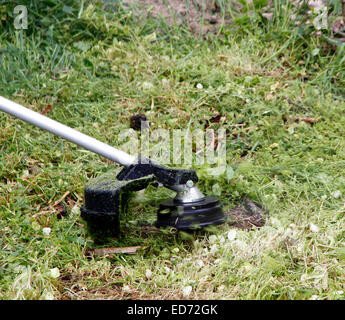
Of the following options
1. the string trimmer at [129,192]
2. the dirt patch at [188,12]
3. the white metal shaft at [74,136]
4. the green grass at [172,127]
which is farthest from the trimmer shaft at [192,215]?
the dirt patch at [188,12]

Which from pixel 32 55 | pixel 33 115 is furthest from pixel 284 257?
pixel 32 55

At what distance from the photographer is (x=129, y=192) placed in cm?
220

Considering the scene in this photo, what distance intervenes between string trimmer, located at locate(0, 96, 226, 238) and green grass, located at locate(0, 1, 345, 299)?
12 centimetres

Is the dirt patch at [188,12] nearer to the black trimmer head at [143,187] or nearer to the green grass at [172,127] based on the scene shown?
the green grass at [172,127]

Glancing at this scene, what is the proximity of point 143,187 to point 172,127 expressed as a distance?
3.25ft

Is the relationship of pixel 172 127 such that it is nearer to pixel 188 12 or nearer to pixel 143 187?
pixel 143 187

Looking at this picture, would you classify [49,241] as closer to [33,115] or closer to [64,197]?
[64,197]

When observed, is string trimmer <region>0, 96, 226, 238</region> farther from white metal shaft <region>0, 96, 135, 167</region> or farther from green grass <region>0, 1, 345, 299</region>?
green grass <region>0, 1, 345, 299</region>

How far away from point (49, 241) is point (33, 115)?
0.55 m

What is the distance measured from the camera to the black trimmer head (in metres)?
2.11

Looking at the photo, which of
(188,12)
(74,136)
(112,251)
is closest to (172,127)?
(74,136)

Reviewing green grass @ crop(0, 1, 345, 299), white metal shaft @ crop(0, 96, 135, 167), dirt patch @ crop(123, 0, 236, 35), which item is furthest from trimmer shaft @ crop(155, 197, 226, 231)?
dirt patch @ crop(123, 0, 236, 35)

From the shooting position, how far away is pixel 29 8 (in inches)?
153

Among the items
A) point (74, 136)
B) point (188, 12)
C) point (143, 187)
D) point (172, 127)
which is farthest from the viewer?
point (188, 12)
